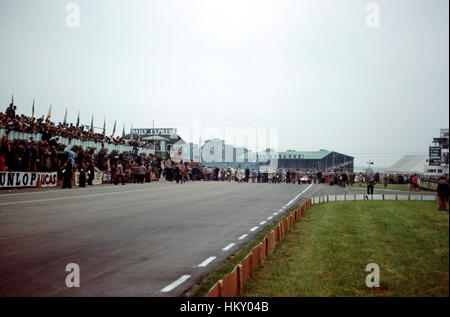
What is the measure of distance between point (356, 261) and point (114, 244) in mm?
5278

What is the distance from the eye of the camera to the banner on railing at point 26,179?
78.6 ft

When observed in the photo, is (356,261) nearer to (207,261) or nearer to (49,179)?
(207,261)

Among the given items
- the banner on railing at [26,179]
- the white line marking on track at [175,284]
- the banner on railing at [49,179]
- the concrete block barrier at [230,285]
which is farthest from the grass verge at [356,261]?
the banner on railing at [49,179]

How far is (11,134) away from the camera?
2500 centimetres

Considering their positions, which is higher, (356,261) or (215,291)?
(215,291)

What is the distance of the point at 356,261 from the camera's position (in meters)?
9.02

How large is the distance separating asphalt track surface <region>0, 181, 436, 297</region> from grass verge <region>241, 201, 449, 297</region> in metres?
1.29

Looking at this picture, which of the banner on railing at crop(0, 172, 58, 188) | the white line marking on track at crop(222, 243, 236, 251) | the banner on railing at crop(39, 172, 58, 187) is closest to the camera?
the white line marking on track at crop(222, 243, 236, 251)
